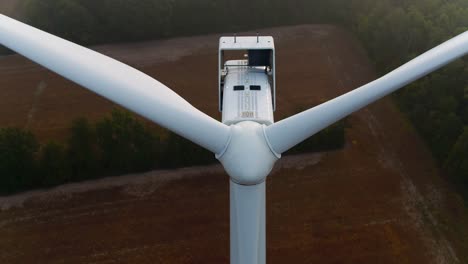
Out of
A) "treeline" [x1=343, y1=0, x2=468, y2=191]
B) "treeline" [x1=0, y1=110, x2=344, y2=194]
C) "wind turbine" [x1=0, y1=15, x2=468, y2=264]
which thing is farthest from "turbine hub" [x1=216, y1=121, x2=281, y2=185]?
"treeline" [x1=343, y1=0, x2=468, y2=191]

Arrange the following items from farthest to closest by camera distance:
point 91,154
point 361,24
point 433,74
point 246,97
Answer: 1. point 361,24
2. point 433,74
3. point 91,154
4. point 246,97

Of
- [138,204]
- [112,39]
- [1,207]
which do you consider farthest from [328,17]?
[1,207]

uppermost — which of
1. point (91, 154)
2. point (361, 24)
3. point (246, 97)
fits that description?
point (361, 24)

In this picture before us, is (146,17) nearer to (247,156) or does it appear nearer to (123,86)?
(123,86)

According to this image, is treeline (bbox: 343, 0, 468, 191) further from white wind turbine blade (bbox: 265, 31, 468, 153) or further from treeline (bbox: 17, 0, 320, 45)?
white wind turbine blade (bbox: 265, 31, 468, 153)

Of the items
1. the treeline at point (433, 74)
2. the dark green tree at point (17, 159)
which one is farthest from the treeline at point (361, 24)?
the dark green tree at point (17, 159)

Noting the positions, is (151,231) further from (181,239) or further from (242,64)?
(242,64)

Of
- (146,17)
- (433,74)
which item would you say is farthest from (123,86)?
(146,17)

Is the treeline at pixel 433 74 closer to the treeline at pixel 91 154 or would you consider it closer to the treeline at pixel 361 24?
the treeline at pixel 361 24
